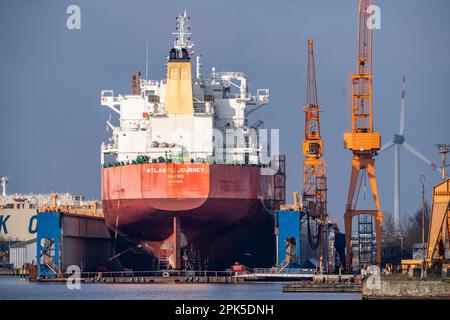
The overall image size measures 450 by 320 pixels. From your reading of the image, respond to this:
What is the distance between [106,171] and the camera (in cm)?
8669

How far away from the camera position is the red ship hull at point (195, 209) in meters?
81.0

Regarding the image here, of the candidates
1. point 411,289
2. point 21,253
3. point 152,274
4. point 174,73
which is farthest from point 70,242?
point 21,253

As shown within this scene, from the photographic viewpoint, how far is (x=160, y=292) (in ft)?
226

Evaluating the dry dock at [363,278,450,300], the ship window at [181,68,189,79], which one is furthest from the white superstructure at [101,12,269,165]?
the dry dock at [363,278,450,300]

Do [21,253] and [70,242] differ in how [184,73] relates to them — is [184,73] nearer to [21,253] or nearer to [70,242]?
[70,242]

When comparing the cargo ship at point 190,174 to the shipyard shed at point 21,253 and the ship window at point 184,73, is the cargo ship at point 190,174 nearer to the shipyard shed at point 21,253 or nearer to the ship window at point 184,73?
the ship window at point 184,73

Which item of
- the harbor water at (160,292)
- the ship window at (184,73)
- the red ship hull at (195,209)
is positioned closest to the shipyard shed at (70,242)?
the red ship hull at (195,209)

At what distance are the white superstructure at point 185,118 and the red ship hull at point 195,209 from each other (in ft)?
3.74

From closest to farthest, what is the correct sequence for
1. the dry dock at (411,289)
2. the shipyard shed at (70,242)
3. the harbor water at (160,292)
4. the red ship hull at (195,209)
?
the dry dock at (411,289) → the harbor water at (160,292) → the red ship hull at (195,209) → the shipyard shed at (70,242)

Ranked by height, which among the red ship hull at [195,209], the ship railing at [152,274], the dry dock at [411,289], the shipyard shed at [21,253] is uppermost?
the red ship hull at [195,209]

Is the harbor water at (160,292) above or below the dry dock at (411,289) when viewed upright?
below

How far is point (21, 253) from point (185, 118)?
36.1m

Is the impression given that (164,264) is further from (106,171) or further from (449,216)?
(449,216)

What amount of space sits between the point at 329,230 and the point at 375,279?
40.7m
